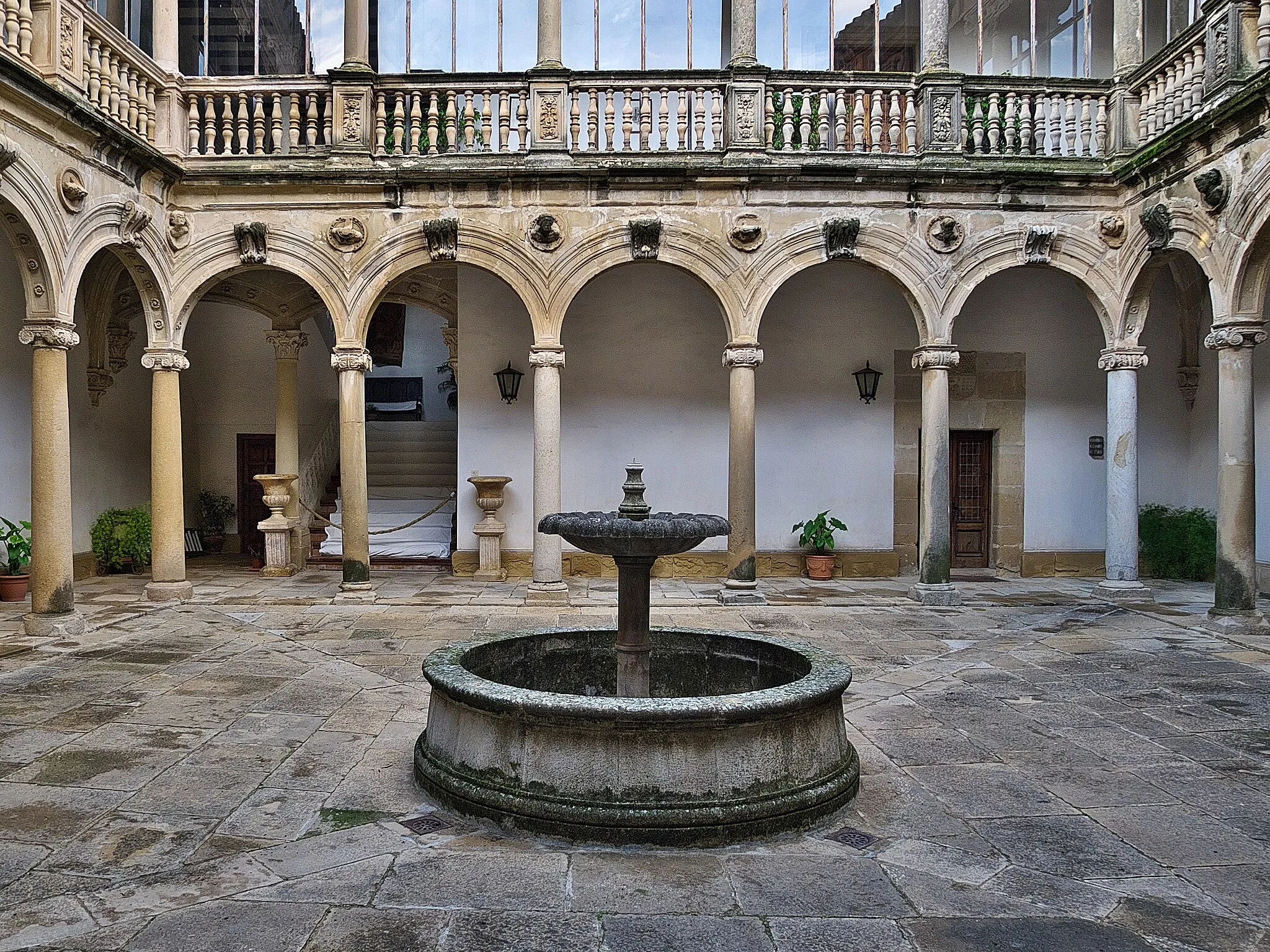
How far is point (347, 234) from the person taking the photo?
30.6 ft

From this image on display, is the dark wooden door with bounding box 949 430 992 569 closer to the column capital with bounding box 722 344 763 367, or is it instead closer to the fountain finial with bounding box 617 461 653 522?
the column capital with bounding box 722 344 763 367

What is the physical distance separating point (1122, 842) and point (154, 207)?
970 cm

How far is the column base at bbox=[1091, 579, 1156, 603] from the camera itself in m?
9.34

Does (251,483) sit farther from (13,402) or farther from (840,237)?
(840,237)

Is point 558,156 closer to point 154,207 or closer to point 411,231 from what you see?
point 411,231

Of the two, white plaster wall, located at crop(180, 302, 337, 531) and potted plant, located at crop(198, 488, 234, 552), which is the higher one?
white plaster wall, located at crop(180, 302, 337, 531)

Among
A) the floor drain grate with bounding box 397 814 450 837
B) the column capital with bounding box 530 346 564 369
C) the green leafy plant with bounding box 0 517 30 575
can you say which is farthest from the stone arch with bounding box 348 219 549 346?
the floor drain grate with bounding box 397 814 450 837

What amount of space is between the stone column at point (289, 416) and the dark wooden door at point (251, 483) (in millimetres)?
1974

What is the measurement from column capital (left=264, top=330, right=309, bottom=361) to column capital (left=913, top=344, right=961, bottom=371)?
7974 millimetres

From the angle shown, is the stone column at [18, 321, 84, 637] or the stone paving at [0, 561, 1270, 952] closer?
the stone paving at [0, 561, 1270, 952]

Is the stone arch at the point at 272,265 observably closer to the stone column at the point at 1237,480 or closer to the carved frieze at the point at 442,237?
the carved frieze at the point at 442,237

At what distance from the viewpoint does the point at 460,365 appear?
1119cm

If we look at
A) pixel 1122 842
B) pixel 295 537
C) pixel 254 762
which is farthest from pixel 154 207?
pixel 1122 842

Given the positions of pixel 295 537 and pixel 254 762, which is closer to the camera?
pixel 254 762
